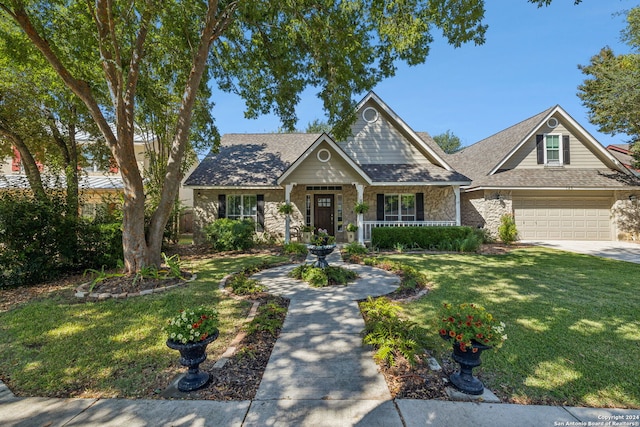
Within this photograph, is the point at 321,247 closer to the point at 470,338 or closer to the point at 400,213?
the point at 470,338

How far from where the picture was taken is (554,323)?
435cm

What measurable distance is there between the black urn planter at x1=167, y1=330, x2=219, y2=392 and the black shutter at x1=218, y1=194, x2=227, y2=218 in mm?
11024

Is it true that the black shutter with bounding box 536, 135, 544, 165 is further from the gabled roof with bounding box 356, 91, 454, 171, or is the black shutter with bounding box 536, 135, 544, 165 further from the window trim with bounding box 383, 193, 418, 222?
the window trim with bounding box 383, 193, 418, 222

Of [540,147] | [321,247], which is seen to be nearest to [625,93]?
[540,147]

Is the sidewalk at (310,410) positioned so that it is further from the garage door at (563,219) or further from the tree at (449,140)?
the tree at (449,140)

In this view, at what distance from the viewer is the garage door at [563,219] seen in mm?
13961

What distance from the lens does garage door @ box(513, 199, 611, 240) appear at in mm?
13961

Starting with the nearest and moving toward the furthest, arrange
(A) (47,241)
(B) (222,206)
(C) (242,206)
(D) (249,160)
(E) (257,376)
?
(E) (257,376)
(A) (47,241)
(B) (222,206)
(C) (242,206)
(D) (249,160)

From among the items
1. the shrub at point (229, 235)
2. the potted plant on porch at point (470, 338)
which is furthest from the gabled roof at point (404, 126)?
the potted plant on porch at point (470, 338)

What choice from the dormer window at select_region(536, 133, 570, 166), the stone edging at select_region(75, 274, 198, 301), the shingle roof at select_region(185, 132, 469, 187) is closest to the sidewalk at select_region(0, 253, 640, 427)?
the stone edging at select_region(75, 274, 198, 301)

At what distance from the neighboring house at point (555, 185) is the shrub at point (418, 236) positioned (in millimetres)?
3674

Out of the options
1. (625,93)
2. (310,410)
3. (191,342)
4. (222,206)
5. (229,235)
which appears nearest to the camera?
(310,410)

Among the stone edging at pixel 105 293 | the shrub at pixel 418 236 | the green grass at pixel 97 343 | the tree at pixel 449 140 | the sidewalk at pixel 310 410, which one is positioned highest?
the tree at pixel 449 140

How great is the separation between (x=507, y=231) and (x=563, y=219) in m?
3.83
